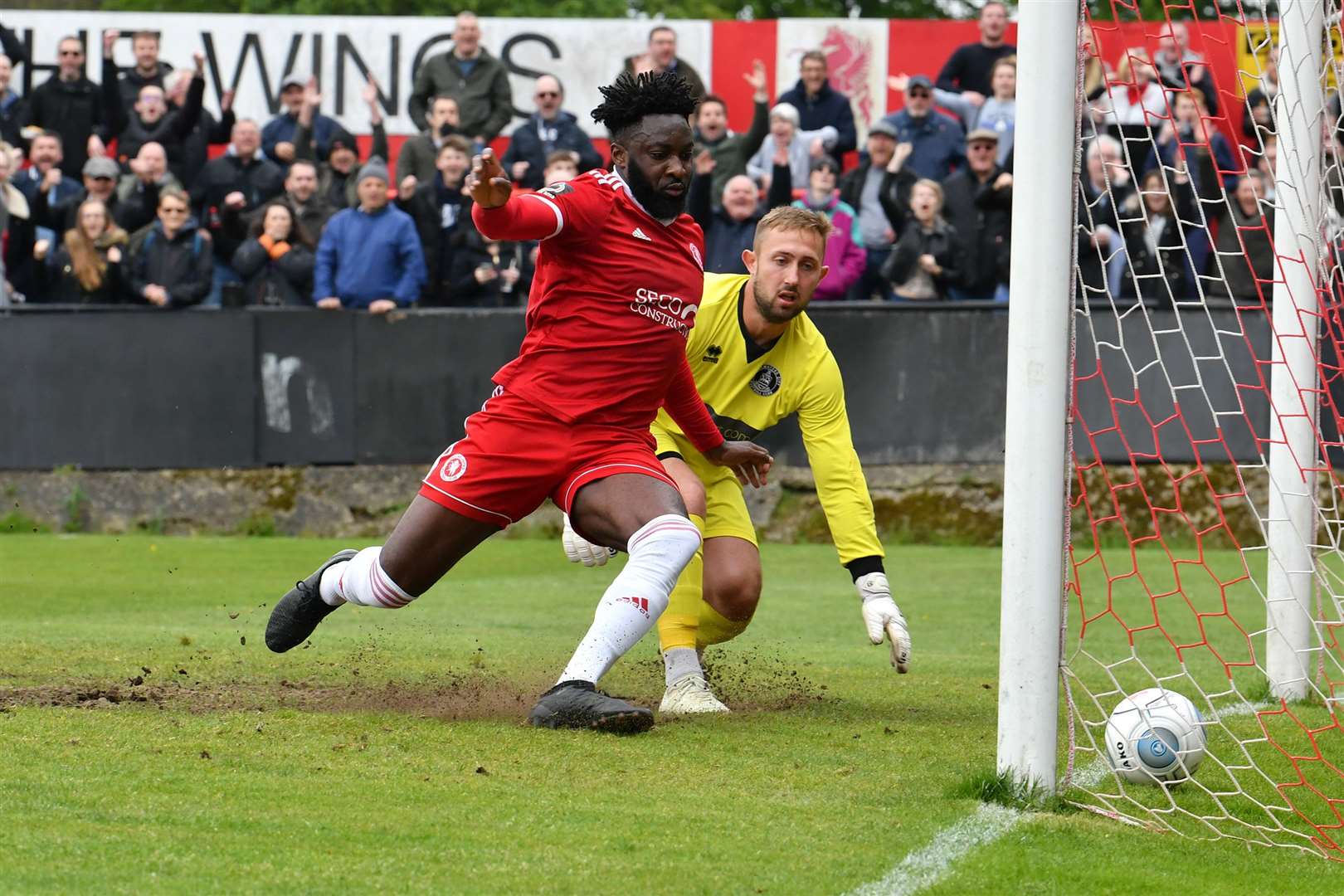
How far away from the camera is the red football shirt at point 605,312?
6211mm

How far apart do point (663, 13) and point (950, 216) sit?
18.7 meters

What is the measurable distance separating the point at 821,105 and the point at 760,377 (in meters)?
8.92

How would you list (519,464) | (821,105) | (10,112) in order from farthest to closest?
(10,112) → (821,105) → (519,464)

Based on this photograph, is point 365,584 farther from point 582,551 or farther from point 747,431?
point 747,431

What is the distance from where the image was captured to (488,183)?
548cm

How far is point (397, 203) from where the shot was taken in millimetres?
15039

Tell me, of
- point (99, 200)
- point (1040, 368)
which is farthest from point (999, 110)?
point (1040, 368)

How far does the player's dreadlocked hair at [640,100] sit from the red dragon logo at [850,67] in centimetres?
1087

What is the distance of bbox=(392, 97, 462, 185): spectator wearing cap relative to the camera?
1547cm

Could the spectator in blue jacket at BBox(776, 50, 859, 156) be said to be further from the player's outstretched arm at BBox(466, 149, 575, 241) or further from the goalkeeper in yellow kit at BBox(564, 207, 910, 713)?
the player's outstretched arm at BBox(466, 149, 575, 241)

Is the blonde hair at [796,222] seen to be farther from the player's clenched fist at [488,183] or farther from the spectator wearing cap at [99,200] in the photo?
the spectator wearing cap at [99,200]

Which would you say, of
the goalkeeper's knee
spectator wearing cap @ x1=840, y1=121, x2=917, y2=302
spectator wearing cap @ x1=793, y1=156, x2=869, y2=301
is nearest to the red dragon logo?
spectator wearing cap @ x1=840, y1=121, x2=917, y2=302

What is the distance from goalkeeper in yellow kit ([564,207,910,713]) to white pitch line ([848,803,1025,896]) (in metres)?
1.63

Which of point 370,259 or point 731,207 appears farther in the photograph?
point 370,259
